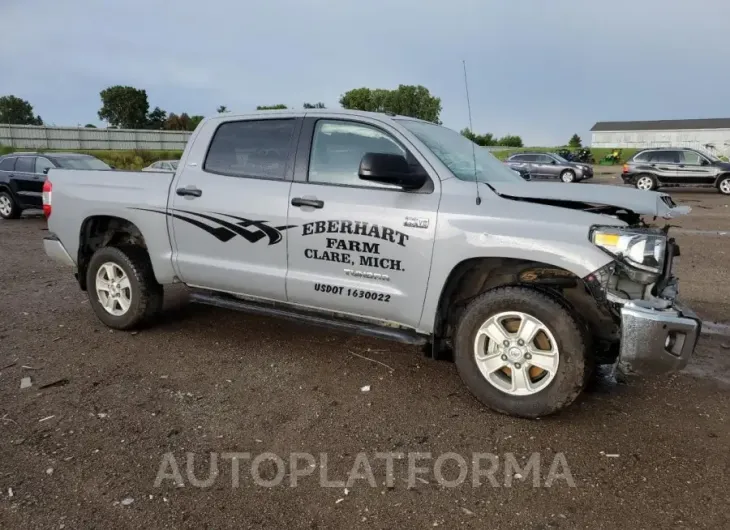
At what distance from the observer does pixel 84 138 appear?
136 feet

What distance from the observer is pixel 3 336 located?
5.29 metres

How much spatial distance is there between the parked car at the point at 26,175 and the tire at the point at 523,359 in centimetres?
1262

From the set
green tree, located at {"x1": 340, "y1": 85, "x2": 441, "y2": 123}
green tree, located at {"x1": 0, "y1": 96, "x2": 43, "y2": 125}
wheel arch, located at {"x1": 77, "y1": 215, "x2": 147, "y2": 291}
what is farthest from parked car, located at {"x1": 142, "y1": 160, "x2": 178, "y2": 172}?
green tree, located at {"x1": 0, "y1": 96, "x2": 43, "y2": 125}

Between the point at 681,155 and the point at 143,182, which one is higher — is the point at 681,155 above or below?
above

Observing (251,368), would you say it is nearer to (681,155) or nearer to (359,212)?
(359,212)

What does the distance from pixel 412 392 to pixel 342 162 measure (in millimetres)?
1707

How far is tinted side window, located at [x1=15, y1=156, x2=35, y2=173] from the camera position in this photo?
566 inches

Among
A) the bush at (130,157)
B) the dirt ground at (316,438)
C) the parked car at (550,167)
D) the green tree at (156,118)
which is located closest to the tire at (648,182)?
the parked car at (550,167)

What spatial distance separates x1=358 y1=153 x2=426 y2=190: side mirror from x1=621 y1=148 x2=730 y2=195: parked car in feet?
69.0

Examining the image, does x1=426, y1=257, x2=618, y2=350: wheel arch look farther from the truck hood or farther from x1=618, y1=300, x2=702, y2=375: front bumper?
the truck hood

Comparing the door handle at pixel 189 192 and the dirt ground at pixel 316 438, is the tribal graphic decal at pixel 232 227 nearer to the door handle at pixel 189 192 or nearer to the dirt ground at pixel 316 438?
the door handle at pixel 189 192

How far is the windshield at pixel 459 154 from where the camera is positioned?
4113mm

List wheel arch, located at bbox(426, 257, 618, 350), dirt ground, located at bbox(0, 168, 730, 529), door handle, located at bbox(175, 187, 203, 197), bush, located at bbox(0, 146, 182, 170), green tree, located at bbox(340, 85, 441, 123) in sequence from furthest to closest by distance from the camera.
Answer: green tree, located at bbox(340, 85, 441, 123) → bush, located at bbox(0, 146, 182, 170) → door handle, located at bbox(175, 187, 203, 197) → wheel arch, located at bbox(426, 257, 618, 350) → dirt ground, located at bbox(0, 168, 730, 529)

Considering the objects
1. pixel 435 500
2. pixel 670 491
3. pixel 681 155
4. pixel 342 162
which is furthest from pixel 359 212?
pixel 681 155
